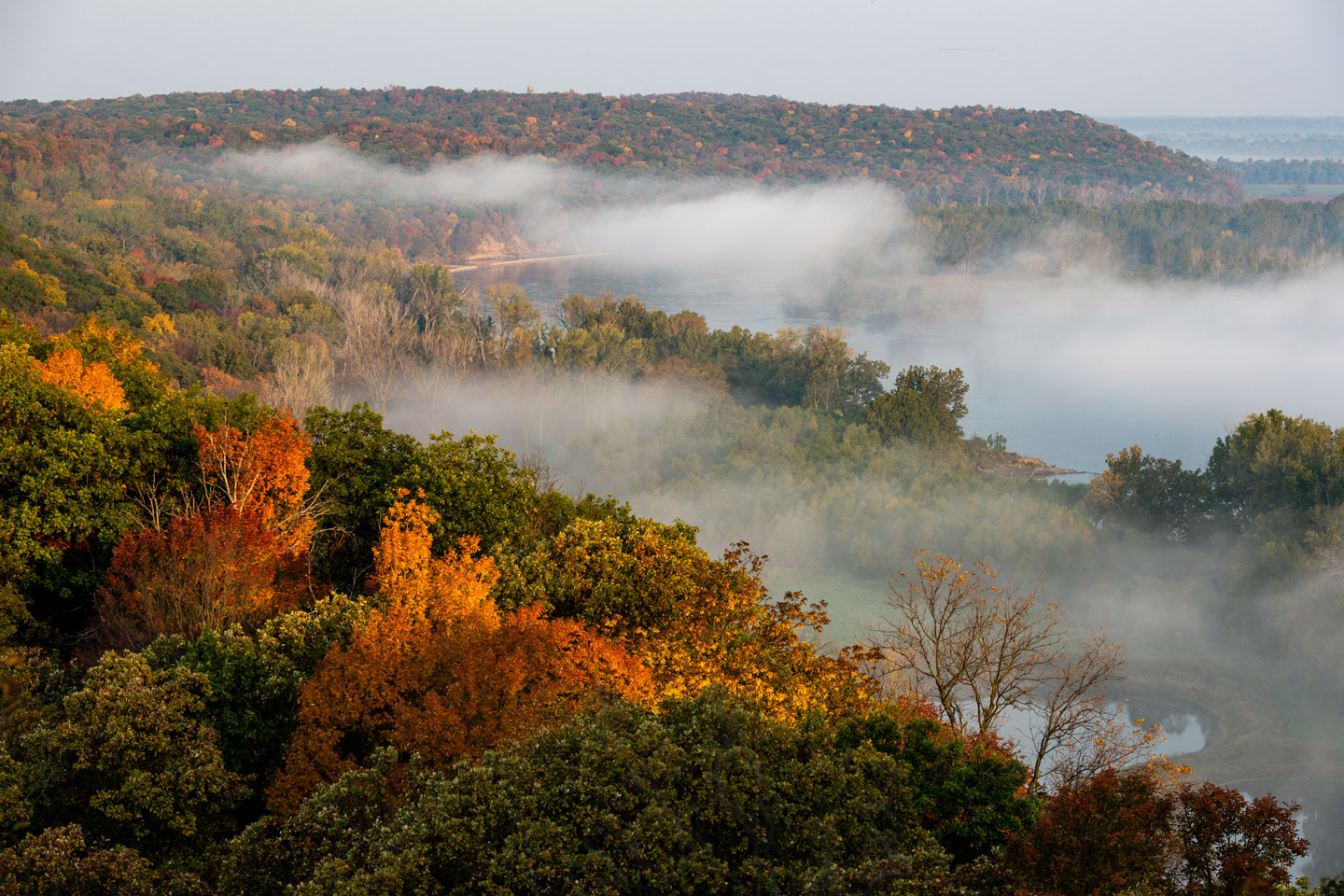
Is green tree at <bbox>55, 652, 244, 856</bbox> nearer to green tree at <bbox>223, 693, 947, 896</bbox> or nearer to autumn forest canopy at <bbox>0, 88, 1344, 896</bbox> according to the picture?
autumn forest canopy at <bbox>0, 88, 1344, 896</bbox>

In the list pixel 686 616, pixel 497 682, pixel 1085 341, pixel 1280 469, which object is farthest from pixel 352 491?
pixel 1085 341

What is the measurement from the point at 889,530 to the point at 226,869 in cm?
5471

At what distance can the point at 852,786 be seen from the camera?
13.3 m

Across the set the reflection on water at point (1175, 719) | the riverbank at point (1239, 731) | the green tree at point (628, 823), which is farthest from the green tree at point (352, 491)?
the riverbank at point (1239, 731)

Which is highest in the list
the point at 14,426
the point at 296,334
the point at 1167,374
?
the point at 14,426

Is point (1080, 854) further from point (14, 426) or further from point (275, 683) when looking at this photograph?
point (14, 426)

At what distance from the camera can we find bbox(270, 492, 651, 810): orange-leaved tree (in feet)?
52.2

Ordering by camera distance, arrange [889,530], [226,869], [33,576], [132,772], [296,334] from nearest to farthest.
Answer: [226,869], [132,772], [33,576], [889,530], [296,334]

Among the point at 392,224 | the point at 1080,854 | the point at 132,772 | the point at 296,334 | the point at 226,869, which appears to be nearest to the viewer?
the point at 1080,854

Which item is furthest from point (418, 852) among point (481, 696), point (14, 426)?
point (14, 426)

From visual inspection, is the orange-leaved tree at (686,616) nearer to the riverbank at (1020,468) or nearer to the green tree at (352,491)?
the green tree at (352,491)

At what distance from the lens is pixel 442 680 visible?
17469 mm

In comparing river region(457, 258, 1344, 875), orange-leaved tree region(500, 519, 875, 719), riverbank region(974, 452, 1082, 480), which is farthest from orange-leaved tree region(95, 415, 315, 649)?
river region(457, 258, 1344, 875)

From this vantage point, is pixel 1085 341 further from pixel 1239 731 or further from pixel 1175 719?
pixel 1239 731
